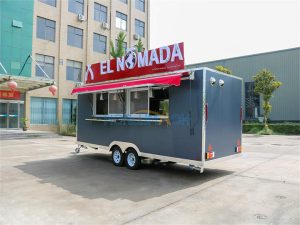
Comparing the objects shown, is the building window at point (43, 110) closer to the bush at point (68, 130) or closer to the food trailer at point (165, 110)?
the bush at point (68, 130)

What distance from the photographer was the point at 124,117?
31.8 ft

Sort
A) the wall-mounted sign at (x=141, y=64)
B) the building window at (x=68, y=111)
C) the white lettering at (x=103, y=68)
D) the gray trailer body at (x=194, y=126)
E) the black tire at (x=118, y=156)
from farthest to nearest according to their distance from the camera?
the building window at (x=68, y=111), the white lettering at (x=103, y=68), the black tire at (x=118, y=156), the wall-mounted sign at (x=141, y=64), the gray trailer body at (x=194, y=126)

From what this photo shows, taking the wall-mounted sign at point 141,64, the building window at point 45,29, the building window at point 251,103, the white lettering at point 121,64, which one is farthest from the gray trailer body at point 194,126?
the building window at point 251,103

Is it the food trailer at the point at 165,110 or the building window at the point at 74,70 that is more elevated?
the building window at the point at 74,70

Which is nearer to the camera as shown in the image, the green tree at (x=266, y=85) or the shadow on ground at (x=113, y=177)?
the shadow on ground at (x=113, y=177)

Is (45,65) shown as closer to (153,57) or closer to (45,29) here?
(45,29)

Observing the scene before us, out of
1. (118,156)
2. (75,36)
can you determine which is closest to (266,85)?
(75,36)

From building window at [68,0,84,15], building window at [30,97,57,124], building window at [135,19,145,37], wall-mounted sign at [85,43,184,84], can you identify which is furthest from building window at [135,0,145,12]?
wall-mounted sign at [85,43,184,84]

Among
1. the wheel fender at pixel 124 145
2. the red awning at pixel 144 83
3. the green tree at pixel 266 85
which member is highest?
the green tree at pixel 266 85

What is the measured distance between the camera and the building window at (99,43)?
32.5 metres

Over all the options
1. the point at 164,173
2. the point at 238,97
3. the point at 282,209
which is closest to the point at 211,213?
the point at 282,209

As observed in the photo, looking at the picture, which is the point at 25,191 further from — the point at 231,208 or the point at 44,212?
the point at 231,208

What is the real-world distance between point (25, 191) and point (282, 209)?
18.1 feet

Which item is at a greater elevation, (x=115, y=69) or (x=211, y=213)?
(x=115, y=69)
